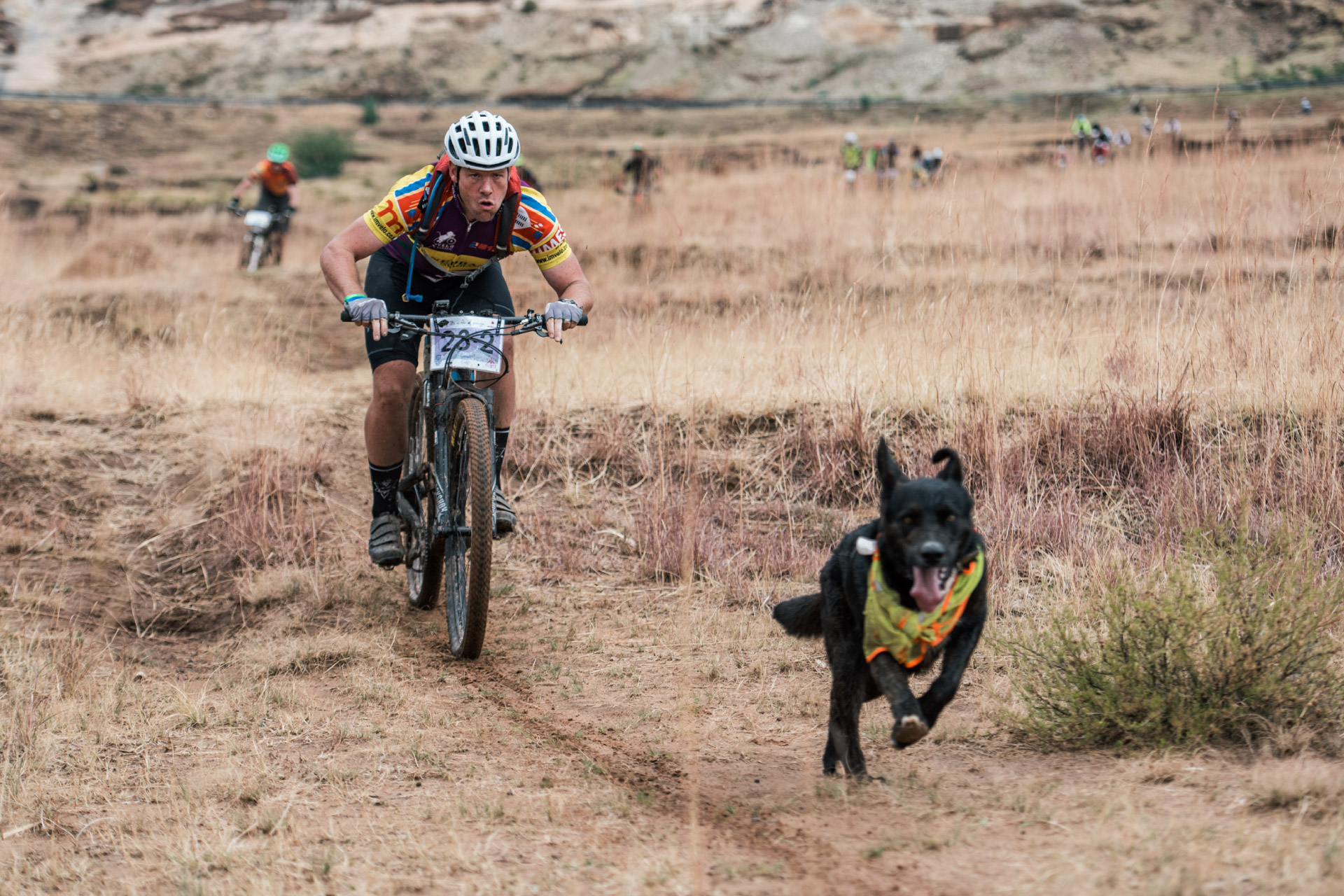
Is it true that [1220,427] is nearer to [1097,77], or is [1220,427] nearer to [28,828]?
[28,828]

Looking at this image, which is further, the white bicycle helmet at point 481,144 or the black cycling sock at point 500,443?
the black cycling sock at point 500,443

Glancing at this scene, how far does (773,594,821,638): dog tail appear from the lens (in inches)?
172

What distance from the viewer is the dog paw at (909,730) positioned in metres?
3.54

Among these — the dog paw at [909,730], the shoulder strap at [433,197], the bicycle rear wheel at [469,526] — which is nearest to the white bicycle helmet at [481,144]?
the shoulder strap at [433,197]

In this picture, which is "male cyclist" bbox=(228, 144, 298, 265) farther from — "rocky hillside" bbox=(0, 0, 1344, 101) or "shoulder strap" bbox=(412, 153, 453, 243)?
"rocky hillside" bbox=(0, 0, 1344, 101)

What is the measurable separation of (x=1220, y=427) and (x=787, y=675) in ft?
10.7

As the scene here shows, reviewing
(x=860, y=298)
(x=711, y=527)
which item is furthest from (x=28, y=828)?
(x=860, y=298)

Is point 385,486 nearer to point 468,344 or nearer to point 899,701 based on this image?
point 468,344

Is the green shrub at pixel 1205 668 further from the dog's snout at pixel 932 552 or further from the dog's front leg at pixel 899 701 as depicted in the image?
the dog's snout at pixel 932 552

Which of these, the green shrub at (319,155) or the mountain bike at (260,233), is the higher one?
the green shrub at (319,155)

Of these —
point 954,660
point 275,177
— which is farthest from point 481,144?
point 275,177

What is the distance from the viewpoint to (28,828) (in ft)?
13.3

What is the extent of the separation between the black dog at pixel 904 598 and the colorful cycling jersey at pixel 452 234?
243 centimetres

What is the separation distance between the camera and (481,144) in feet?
17.3
